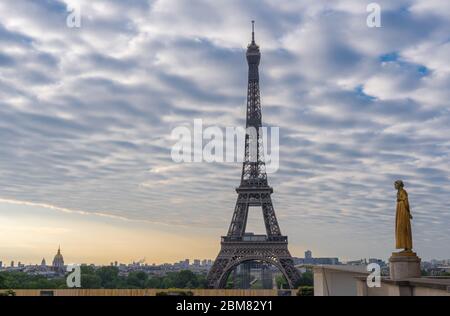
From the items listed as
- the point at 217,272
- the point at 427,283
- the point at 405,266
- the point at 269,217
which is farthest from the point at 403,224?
the point at 269,217

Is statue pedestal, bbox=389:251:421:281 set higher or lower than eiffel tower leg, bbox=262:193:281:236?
lower

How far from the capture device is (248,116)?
248ft

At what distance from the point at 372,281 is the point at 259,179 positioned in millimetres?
57467

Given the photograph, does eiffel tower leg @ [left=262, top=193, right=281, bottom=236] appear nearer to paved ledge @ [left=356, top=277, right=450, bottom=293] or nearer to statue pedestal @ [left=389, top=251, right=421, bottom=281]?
statue pedestal @ [left=389, top=251, right=421, bottom=281]

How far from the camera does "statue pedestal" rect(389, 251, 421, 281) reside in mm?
17625

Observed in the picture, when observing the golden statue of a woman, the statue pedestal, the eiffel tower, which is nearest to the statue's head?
the golden statue of a woman

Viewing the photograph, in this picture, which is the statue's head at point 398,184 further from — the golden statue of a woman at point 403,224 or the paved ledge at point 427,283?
the paved ledge at point 427,283

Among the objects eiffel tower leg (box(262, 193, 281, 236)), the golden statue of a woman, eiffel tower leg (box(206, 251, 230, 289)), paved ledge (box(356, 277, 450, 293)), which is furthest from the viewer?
eiffel tower leg (box(262, 193, 281, 236))

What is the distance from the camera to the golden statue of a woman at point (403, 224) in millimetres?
18000

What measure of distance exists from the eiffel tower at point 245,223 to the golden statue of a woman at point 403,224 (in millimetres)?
54249

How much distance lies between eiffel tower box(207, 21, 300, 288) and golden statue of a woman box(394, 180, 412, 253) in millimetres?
54249

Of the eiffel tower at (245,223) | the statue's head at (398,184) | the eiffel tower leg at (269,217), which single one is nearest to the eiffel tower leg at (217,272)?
the eiffel tower at (245,223)
